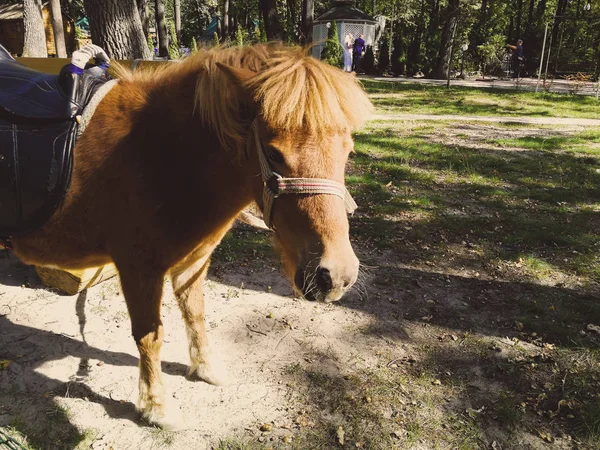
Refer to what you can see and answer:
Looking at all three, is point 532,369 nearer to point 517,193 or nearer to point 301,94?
point 301,94

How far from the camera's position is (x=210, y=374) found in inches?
120

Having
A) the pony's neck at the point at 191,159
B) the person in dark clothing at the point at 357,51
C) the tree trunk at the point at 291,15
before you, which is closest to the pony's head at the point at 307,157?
the pony's neck at the point at 191,159

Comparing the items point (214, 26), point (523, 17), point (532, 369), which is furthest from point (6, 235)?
point (523, 17)

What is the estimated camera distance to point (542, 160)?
8227mm

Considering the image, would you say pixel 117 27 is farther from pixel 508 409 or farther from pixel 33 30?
pixel 33 30

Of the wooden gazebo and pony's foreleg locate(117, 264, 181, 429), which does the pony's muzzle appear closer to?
pony's foreleg locate(117, 264, 181, 429)

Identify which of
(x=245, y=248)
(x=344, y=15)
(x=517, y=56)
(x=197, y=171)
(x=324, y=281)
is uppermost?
(x=344, y=15)

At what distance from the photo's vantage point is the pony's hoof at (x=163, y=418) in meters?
2.65

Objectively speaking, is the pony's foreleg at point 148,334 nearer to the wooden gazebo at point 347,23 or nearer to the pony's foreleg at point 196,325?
the pony's foreleg at point 196,325

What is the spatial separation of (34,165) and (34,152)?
6cm

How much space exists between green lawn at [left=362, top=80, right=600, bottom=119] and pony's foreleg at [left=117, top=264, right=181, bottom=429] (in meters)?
11.3

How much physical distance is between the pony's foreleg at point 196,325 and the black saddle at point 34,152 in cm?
101

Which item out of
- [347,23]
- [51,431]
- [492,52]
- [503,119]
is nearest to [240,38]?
[51,431]

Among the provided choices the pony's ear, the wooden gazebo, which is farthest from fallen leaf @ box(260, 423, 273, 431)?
the wooden gazebo
